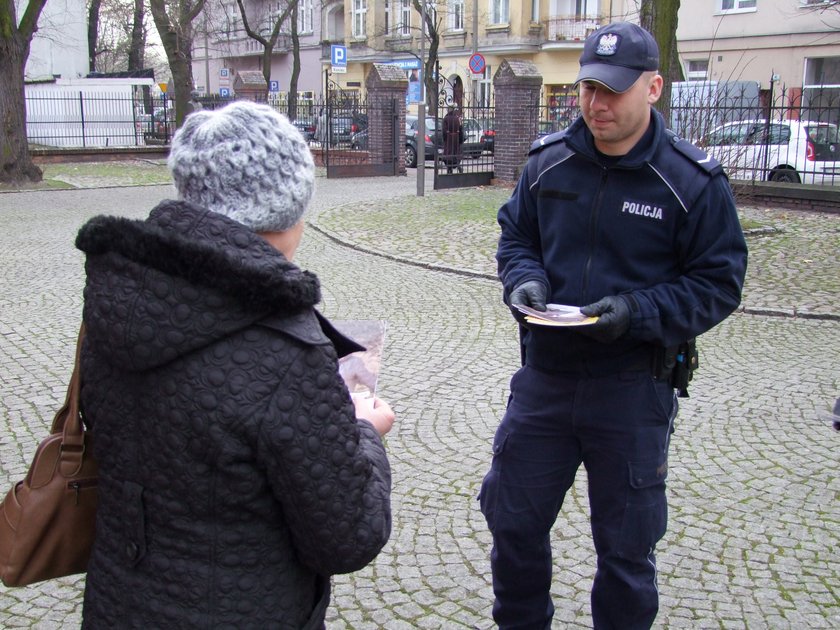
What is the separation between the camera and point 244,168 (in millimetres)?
1623

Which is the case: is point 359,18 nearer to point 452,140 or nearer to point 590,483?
point 452,140

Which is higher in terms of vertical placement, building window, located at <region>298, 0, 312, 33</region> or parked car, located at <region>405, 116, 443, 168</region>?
building window, located at <region>298, 0, 312, 33</region>

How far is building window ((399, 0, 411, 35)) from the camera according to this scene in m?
53.3

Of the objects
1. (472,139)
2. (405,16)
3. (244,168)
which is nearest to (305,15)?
(405,16)

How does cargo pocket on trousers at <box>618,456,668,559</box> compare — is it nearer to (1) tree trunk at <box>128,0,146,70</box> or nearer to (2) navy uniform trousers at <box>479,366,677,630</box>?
(2) navy uniform trousers at <box>479,366,677,630</box>

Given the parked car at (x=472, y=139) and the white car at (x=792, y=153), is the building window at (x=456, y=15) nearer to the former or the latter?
the parked car at (x=472, y=139)

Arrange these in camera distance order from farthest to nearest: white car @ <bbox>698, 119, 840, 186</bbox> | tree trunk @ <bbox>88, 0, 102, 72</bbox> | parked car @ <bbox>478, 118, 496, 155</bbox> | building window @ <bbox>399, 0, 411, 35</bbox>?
building window @ <bbox>399, 0, 411, 35</bbox>, tree trunk @ <bbox>88, 0, 102, 72</bbox>, parked car @ <bbox>478, 118, 496, 155</bbox>, white car @ <bbox>698, 119, 840, 186</bbox>

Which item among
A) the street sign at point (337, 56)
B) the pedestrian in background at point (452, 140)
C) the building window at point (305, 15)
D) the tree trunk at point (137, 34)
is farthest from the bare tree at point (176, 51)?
the building window at point (305, 15)

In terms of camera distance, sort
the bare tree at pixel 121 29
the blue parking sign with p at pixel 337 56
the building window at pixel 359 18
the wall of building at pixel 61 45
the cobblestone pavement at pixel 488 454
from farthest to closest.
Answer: the building window at pixel 359 18 < the bare tree at pixel 121 29 < the wall of building at pixel 61 45 < the blue parking sign with p at pixel 337 56 < the cobblestone pavement at pixel 488 454

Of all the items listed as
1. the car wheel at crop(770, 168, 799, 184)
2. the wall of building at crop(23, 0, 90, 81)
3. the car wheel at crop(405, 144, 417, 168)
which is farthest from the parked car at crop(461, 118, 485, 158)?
the wall of building at crop(23, 0, 90, 81)

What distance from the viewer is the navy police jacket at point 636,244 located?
255 cm

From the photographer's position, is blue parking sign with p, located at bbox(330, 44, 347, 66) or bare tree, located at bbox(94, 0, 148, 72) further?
bare tree, located at bbox(94, 0, 148, 72)

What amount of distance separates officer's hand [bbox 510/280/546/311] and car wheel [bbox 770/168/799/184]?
50.6 feet

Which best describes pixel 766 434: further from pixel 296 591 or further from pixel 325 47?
pixel 325 47
